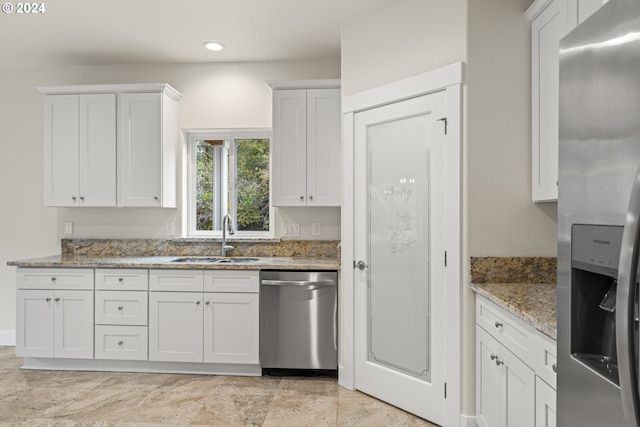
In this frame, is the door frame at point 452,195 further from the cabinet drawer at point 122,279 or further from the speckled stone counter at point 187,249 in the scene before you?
the cabinet drawer at point 122,279

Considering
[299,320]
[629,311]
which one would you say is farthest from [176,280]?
[629,311]

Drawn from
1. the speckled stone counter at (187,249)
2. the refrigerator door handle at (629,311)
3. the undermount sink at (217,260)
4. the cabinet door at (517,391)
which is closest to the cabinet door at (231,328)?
the undermount sink at (217,260)

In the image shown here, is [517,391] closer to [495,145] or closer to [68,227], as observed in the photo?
[495,145]

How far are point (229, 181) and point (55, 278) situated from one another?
1.69 metres

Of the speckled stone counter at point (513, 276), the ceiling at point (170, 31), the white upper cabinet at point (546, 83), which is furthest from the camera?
the ceiling at point (170, 31)

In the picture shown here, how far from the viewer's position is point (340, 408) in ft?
9.46

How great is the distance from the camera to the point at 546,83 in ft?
7.21

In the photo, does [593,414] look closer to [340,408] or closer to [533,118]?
[533,118]

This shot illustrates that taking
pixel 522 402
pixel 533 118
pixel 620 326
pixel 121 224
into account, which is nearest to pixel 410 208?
pixel 533 118

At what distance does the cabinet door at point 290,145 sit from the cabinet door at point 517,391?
7.11 feet

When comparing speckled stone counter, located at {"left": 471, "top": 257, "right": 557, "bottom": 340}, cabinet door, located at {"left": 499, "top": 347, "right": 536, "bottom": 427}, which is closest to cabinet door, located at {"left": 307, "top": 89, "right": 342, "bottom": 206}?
speckled stone counter, located at {"left": 471, "top": 257, "right": 557, "bottom": 340}

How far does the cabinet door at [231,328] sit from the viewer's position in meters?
3.41

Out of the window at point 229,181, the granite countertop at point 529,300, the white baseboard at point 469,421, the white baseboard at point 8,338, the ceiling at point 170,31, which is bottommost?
the white baseboard at point 8,338

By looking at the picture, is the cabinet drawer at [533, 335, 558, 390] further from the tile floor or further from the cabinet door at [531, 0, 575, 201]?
the tile floor
